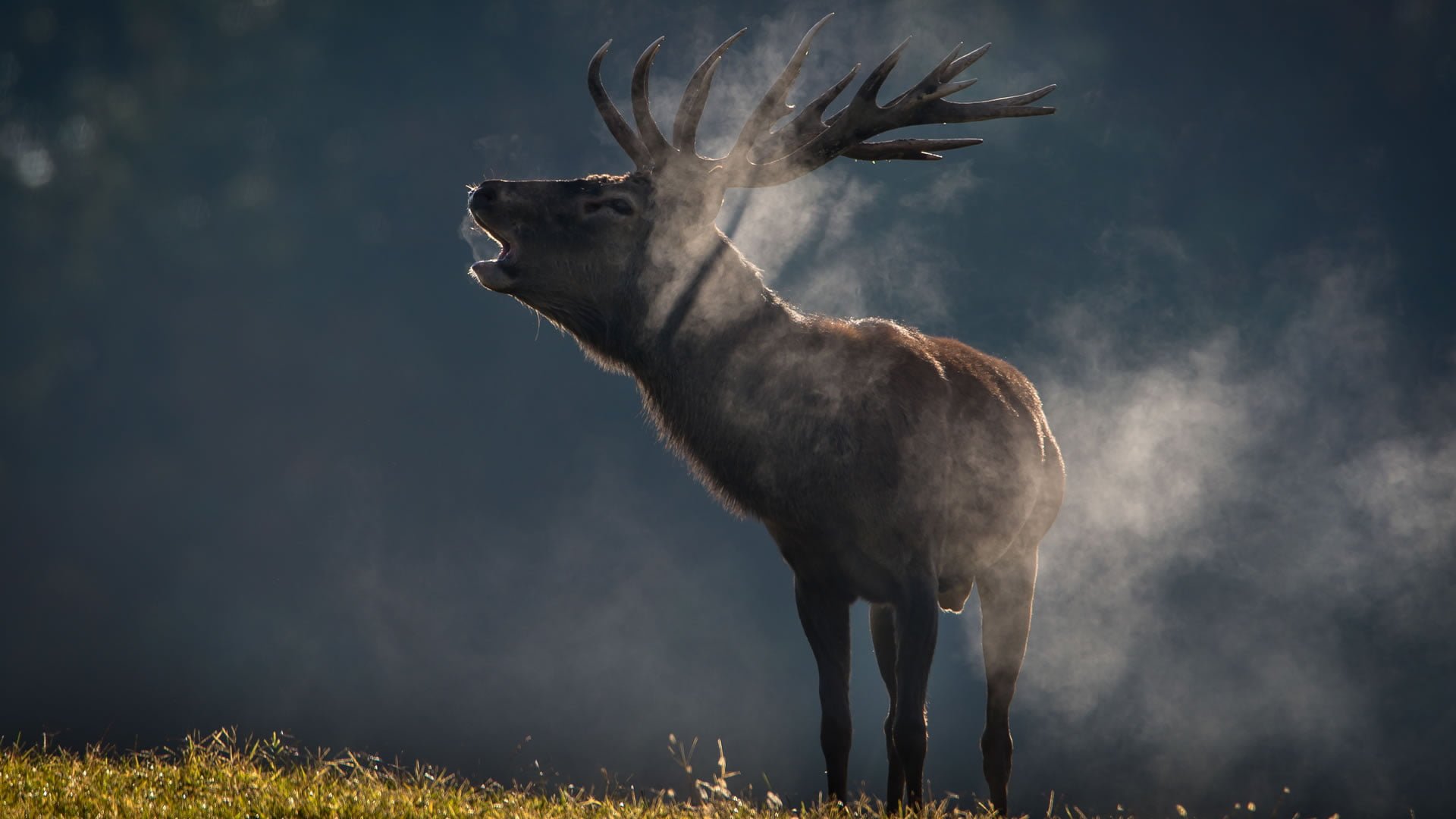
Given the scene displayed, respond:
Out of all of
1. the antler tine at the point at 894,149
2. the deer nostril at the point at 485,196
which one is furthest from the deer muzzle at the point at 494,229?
the antler tine at the point at 894,149

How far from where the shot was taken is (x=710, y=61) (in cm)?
643

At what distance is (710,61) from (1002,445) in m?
2.68

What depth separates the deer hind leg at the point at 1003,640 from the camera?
711 cm

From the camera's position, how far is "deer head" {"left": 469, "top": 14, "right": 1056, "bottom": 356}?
5.94 metres

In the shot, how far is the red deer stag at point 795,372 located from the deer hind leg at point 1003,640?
0.75m

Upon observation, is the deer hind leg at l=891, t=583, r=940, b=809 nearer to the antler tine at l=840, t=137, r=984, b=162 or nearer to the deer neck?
the deer neck

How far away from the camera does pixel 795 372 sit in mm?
5879

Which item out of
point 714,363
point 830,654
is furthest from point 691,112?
point 830,654

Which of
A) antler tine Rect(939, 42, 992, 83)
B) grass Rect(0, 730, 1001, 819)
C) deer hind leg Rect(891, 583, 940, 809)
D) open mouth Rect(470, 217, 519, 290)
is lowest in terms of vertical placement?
grass Rect(0, 730, 1001, 819)

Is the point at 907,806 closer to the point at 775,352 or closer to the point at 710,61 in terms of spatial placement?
the point at 775,352

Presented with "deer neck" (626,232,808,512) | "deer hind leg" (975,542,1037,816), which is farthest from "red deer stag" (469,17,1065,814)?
"deer hind leg" (975,542,1037,816)

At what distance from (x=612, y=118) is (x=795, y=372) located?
6.27ft

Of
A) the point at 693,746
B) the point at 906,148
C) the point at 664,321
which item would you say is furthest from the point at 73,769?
the point at 906,148

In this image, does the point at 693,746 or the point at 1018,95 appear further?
the point at 1018,95
